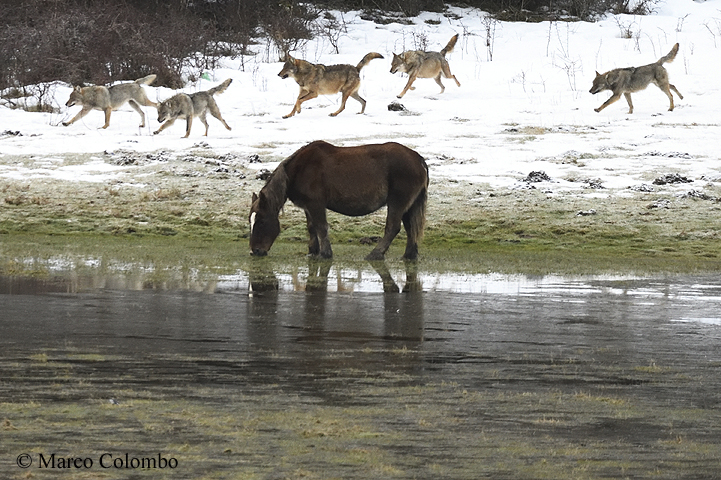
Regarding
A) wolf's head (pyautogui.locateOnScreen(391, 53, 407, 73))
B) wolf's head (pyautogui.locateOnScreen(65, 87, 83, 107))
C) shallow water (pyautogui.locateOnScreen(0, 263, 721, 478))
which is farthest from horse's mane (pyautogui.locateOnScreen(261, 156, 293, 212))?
wolf's head (pyautogui.locateOnScreen(391, 53, 407, 73))

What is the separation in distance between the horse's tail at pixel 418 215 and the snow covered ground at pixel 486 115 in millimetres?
4379

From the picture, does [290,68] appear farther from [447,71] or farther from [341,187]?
[341,187]

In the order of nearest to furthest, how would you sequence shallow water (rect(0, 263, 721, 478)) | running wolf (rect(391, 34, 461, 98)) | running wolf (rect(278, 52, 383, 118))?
shallow water (rect(0, 263, 721, 478)) → running wolf (rect(278, 52, 383, 118)) → running wolf (rect(391, 34, 461, 98))

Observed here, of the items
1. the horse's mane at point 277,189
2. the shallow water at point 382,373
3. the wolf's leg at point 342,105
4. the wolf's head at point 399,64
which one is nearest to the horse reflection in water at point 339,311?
the shallow water at point 382,373

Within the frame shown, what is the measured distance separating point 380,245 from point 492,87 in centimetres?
1540

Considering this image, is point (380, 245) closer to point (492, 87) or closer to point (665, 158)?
point (665, 158)

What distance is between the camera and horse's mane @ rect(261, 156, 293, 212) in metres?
13.3

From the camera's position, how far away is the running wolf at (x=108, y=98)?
24.0 meters

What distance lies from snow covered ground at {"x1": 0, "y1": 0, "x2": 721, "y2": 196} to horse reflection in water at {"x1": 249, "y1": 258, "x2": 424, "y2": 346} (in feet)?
24.7

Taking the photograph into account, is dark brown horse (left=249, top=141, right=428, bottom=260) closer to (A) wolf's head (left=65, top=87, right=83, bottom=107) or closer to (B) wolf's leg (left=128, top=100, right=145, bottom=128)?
(B) wolf's leg (left=128, top=100, right=145, bottom=128)

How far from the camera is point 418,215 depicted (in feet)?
44.5

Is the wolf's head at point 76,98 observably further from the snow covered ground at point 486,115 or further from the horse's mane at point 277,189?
the horse's mane at point 277,189

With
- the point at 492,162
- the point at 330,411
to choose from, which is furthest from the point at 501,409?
the point at 492,162

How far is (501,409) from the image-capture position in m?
5.42
